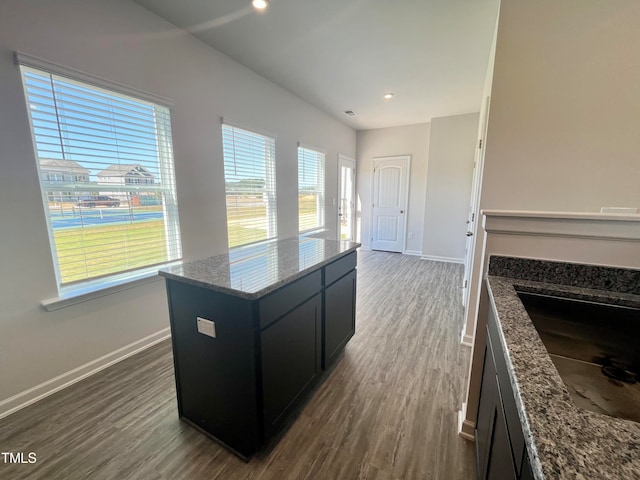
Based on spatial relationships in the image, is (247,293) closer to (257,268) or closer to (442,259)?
(257,268)

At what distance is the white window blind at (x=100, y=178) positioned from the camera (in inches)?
70.3

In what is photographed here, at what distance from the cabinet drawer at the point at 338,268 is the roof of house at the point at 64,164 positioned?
6.13 ft

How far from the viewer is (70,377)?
77.0 inches

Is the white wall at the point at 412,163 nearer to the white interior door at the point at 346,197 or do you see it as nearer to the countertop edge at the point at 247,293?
the white interior door at the point at 346,197

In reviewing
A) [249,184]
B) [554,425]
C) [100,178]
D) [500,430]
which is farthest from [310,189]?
[554,425]

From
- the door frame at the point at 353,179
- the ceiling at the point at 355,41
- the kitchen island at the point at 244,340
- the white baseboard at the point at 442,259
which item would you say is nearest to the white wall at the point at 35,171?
the ceiling at the point at 355,41

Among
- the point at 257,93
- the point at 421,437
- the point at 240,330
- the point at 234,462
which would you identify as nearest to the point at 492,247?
the point at 421,437

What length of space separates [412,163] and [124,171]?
5.19 m

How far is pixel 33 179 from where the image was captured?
5.62 ft

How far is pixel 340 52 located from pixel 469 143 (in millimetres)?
3380

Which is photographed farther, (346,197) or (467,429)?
(346,197)

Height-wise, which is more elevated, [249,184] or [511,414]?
[249,184]

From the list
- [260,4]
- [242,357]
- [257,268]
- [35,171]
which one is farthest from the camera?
[260,4]

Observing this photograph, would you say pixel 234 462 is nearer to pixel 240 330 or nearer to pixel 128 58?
pixel 240 330
